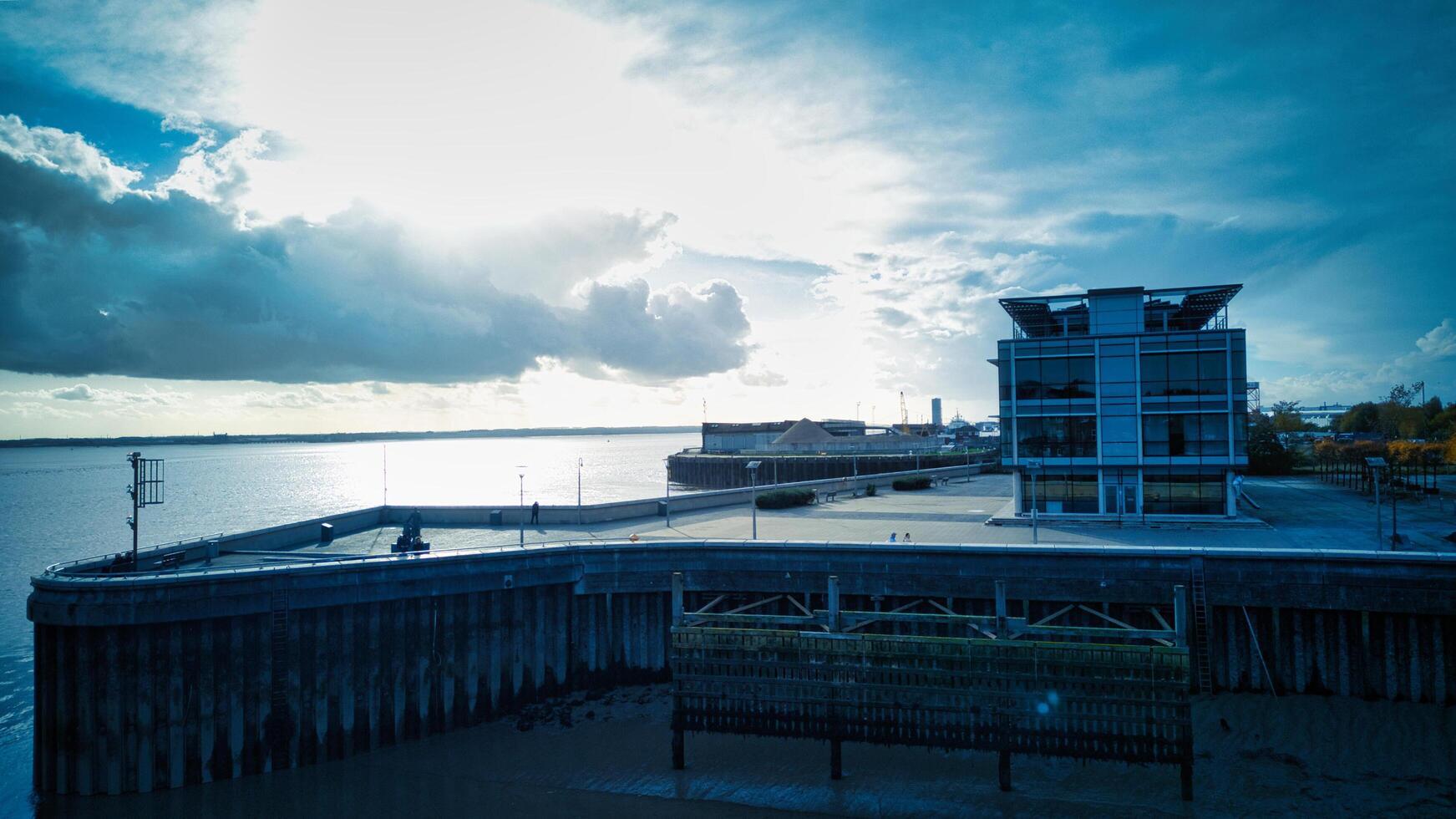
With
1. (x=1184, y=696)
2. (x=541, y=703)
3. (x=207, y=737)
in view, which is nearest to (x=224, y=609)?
(x=207, y=737)

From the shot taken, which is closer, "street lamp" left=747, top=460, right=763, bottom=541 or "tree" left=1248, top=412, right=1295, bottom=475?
"street lamp" left=747, top=460, right=763, bottom=541

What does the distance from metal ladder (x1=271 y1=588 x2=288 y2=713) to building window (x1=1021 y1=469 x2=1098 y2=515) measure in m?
31.1

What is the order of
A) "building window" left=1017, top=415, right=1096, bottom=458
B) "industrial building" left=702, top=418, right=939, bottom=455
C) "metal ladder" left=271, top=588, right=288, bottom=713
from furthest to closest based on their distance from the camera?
1. "industrial building" left=702, top=418, right=939, bottom=455
2. "building window" left=1017, top=415, right=1096, bottom=458
3. "metal ladder" left=271, top=588, right=288, bottom=713

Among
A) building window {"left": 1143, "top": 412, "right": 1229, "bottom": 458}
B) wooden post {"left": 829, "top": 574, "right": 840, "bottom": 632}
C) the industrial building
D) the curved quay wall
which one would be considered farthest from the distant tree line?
the industrial building

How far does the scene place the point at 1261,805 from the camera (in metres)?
17.0

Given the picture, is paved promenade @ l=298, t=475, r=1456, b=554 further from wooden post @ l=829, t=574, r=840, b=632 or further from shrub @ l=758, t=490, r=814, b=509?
wooden post @ l=829, t=574, r=840, b=632

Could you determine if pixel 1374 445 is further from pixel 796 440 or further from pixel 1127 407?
pixel 796 440

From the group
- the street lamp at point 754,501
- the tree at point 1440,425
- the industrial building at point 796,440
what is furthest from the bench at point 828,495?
the tree at point 1440,425

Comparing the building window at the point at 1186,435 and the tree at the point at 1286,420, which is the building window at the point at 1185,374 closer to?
the building window at the point at 1186,435

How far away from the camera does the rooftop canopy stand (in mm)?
37188

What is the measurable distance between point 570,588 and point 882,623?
10.1 metres

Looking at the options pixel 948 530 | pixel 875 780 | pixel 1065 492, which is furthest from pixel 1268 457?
pixel 875 780

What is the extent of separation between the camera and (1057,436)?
3762 centimetres

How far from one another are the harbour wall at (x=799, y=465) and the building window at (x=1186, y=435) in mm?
40164
